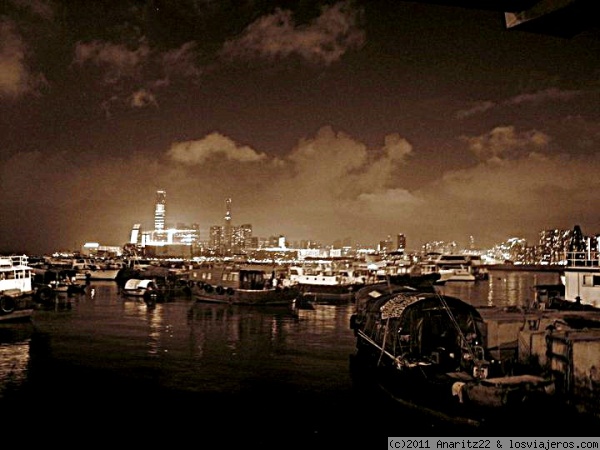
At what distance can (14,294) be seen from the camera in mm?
46562

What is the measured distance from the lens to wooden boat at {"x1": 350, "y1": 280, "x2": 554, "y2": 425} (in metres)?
18.8

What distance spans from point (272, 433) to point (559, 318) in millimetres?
16649

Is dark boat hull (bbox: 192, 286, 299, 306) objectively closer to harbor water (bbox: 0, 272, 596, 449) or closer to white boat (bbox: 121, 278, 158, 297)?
white boat (bbox: 121, 278, 158, 297)

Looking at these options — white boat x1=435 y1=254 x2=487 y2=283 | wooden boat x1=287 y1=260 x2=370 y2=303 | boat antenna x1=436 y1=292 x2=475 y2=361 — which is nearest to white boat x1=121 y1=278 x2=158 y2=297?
wooden boat x1=287 y1=260 x2=370 y2=303

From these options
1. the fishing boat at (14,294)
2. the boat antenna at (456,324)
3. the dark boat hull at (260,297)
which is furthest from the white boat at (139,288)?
the boat antenna at (456,324)

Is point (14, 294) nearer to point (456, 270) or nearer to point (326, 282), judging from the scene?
point (326, 282)

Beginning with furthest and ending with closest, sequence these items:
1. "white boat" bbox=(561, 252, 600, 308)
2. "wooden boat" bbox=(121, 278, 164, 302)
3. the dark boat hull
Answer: "wooden boat" bbox=(121, 278, 164, 302) → the dark boat hull → "white boat" bbox=(561, 252, 600, 308)

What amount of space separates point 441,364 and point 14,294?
39373mm

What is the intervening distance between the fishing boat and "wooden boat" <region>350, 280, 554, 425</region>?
31.6 m

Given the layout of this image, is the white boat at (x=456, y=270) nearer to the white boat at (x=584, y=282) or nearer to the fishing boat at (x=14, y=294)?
the white boat at (x=584, y=282)

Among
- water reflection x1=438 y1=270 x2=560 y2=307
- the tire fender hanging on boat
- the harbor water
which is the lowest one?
the harbor water

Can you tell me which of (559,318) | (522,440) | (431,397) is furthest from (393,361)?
(559,318)

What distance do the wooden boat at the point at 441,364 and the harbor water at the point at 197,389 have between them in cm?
71

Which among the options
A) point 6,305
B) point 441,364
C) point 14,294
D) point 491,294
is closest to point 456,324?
point 441,364
